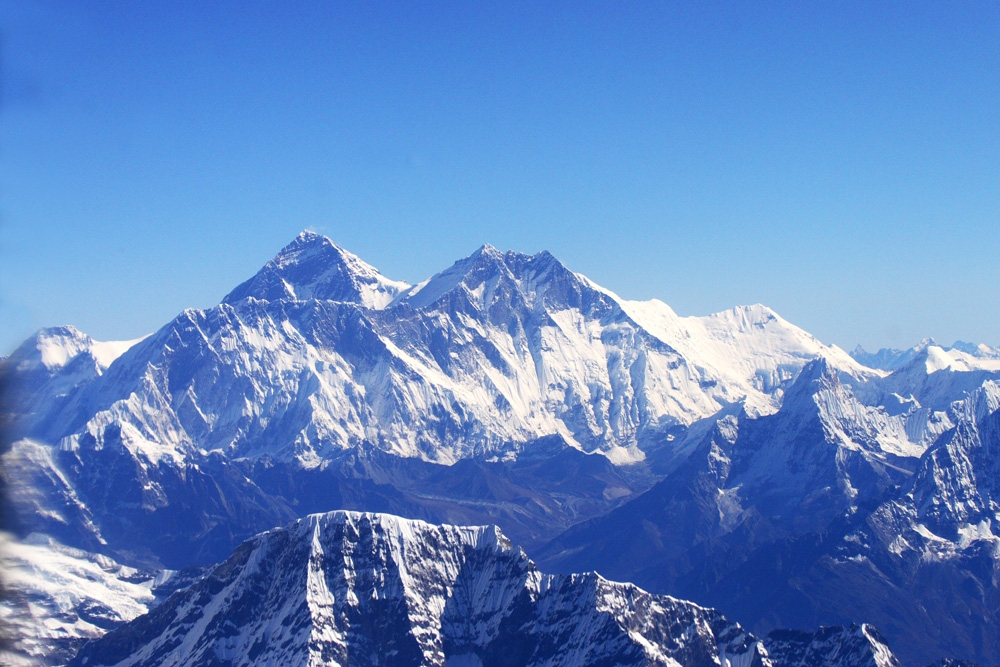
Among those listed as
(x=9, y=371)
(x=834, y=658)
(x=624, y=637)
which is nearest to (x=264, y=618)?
(x=624, y=637)

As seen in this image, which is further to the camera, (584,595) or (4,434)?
(584,595)

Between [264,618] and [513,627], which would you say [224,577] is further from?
[513,627]

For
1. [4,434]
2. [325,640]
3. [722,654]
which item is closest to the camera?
[4,434]

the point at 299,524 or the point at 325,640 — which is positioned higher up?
the point at 299,524

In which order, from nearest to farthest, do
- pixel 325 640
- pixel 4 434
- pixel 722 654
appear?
pixel 4 434, pixel 325 640, pixel 722 654

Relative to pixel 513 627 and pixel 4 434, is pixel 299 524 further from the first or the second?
pixel 4 434

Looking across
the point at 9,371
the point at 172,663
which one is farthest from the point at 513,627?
the point at 9,371
